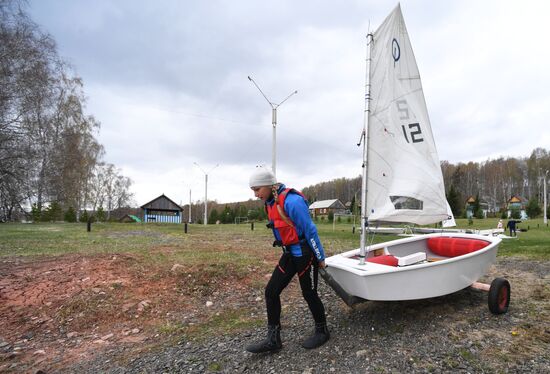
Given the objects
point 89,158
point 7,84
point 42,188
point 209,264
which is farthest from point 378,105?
point 89,158

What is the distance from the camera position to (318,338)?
12.9 ft

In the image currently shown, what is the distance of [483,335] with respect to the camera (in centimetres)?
398

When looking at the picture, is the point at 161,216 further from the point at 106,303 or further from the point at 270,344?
the point at 270,344

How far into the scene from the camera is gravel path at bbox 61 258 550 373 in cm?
346

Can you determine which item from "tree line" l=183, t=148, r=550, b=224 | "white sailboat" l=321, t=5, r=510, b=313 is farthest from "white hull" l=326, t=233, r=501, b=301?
"tree line" l=183, t=148, r=550, b=224

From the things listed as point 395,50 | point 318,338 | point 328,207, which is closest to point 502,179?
point 328,207

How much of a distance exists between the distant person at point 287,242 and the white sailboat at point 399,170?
2.50 ft

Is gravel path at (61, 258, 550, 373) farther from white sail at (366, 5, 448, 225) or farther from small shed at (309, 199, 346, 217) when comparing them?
small shed at (309, 199, 346, 217)

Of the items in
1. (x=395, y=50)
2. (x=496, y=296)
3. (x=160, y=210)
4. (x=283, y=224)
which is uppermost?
(x=395, y=50)

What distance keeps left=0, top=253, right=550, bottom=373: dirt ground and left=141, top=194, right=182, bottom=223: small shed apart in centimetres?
4483

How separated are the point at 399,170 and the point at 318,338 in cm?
312

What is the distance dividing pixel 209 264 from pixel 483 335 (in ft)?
18.6

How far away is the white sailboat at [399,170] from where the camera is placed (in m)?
4.66

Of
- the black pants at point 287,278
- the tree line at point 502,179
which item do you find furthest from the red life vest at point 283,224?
the tree line at point 502,179
